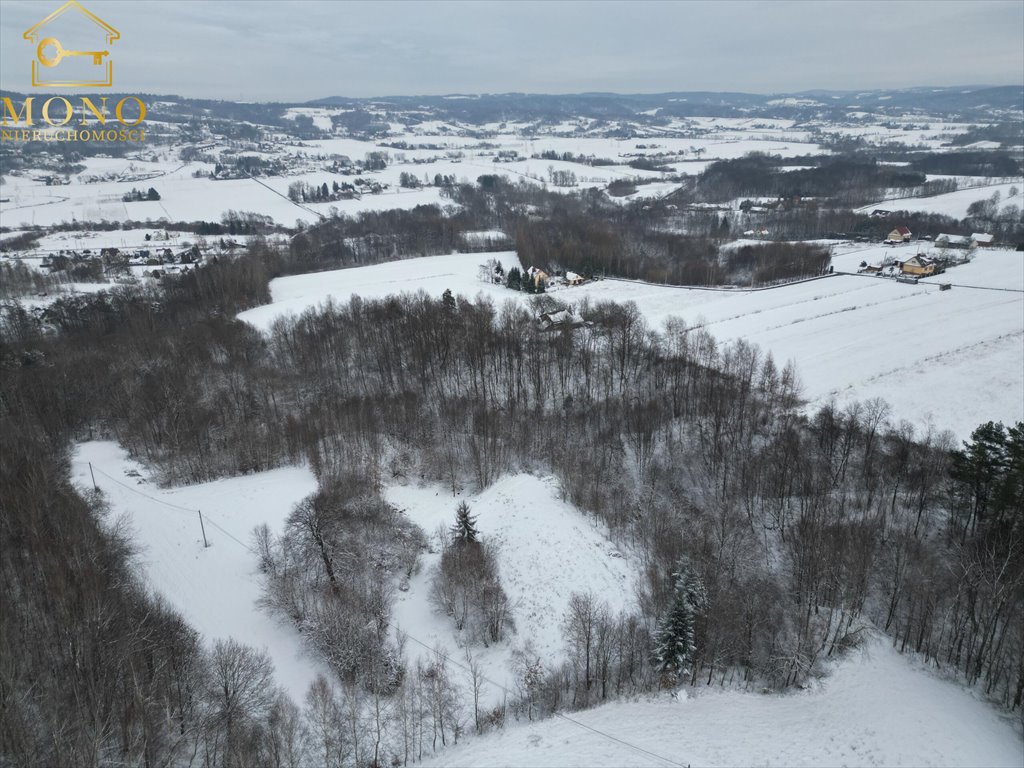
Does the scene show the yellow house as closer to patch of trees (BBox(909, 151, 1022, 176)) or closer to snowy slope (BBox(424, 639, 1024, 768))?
snowy slope (BBox(424, 639, 1024, 768))

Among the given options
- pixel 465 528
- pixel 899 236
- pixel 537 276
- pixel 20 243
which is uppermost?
pixel 899 236

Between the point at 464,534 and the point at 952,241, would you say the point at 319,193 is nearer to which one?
the point at 952,241

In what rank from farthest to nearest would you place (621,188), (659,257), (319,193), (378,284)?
(621,188) → (319,193) → (659,257) → (378,284)

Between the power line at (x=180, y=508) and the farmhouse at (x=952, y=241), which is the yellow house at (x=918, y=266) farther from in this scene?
the power line at (x=180, y=508)

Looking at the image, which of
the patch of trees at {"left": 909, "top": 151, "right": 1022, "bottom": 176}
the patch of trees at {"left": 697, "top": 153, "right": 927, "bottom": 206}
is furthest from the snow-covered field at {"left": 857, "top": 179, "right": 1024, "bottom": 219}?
the patch of trees at {"left": 909, "top": 151, "right": 1022, "bottom": 176}

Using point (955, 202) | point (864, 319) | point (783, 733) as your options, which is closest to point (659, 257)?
point (864, 319)

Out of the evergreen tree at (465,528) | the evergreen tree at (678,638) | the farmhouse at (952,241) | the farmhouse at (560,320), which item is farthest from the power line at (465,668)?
the farmhouse at (952,241)
